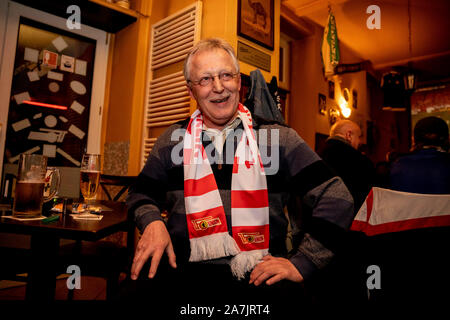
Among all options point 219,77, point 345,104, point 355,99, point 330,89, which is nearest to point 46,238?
point 219,77

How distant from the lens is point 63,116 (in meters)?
2.98

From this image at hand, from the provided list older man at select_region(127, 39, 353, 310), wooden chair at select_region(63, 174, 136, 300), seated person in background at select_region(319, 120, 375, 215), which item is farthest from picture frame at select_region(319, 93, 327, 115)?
wooden chair at select_region(63, 174, 136, 300)

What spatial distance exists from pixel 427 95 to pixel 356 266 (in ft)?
22.4

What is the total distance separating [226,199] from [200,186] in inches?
4.9

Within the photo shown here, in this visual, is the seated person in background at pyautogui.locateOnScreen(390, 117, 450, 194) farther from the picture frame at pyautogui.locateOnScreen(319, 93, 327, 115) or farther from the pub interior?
the picture frame at pyautogui.locateOnScreen(319, 93, 327, 115)

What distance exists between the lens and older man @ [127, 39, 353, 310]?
94 centimetres

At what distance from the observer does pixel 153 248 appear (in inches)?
37.9

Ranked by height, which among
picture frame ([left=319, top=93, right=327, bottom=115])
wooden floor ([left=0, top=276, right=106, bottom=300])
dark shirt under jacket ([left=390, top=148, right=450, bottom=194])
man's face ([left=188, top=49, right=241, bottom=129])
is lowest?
wooden floor ([left=0, top=276, right=106, bottom=300])

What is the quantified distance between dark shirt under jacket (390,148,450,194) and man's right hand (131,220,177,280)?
1.64 metres

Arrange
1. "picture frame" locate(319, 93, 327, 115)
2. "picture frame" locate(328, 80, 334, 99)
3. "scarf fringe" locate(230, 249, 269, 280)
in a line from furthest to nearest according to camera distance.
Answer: "picture frame" locate(328, 80, 334, 99)
"picture frame" locate(319, 93, 327, 115)
"scarf fringe" locate(230, 249, 269, 280)

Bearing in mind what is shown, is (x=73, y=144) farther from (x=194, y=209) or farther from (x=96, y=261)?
(x=194, y=209)

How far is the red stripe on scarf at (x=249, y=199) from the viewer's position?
1109mm

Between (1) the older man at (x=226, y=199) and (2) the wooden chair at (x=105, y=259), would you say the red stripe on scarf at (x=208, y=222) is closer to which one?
(1) the older man at (x=226, y=199)
